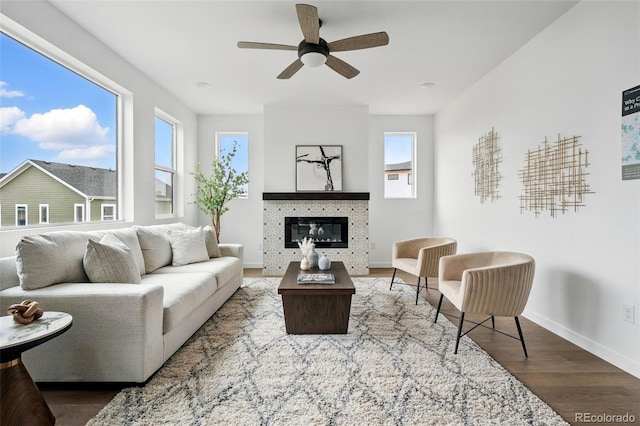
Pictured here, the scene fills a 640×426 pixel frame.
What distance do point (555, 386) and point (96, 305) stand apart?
2749 mm

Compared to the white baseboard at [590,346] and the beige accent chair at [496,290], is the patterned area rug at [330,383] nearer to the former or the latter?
the beige accent chair at [496,290]

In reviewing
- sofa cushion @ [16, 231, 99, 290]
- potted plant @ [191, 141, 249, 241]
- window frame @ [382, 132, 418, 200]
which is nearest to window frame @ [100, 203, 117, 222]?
sofa cushion @ [16, 231, 99, 290]

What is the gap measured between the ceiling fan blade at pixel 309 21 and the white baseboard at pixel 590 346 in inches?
120

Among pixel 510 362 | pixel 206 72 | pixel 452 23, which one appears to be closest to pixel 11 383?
pixel 510 362

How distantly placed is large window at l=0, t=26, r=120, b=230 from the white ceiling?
0.47 metres

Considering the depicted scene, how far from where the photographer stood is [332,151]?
5.24 meters

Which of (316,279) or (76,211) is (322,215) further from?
(76,211)

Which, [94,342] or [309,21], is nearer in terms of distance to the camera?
[94,342]

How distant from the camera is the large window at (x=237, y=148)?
227 inches

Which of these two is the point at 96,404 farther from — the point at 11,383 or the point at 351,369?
the point at 351,369

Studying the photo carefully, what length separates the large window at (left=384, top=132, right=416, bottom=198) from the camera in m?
5.86

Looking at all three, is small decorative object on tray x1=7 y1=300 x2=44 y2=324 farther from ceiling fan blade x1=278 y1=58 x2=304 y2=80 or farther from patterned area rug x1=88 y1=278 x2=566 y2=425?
ceiling fan blade x1=278 y1=58 x2=304 y2=80

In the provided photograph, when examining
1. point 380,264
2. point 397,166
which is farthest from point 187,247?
point 397,166

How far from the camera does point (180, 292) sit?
2418 millimetres
